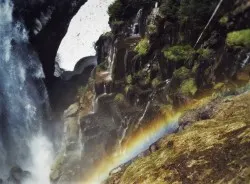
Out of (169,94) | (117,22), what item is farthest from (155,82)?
(117,22)

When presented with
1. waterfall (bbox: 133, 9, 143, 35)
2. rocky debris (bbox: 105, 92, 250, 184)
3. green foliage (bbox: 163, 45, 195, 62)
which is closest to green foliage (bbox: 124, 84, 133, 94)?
green foliage (bbox: 163, 45, 195, 62)

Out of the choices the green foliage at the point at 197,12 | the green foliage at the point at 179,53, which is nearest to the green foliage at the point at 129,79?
the green foliage at the point at 179,53

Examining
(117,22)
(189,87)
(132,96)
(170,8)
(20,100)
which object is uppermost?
(20,100)

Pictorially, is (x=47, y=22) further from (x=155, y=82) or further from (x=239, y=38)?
(x=239, y=38)

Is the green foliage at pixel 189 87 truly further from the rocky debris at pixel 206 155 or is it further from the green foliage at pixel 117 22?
the green foliage at pixel 117 22

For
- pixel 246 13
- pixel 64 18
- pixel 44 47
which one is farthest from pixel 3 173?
pixel 246 13

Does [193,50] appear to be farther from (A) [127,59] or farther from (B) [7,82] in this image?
(B) [7,82]

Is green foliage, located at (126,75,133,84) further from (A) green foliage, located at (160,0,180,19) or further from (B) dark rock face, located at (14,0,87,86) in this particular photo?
(B) dark rock face, located at (14,0,87,86)
